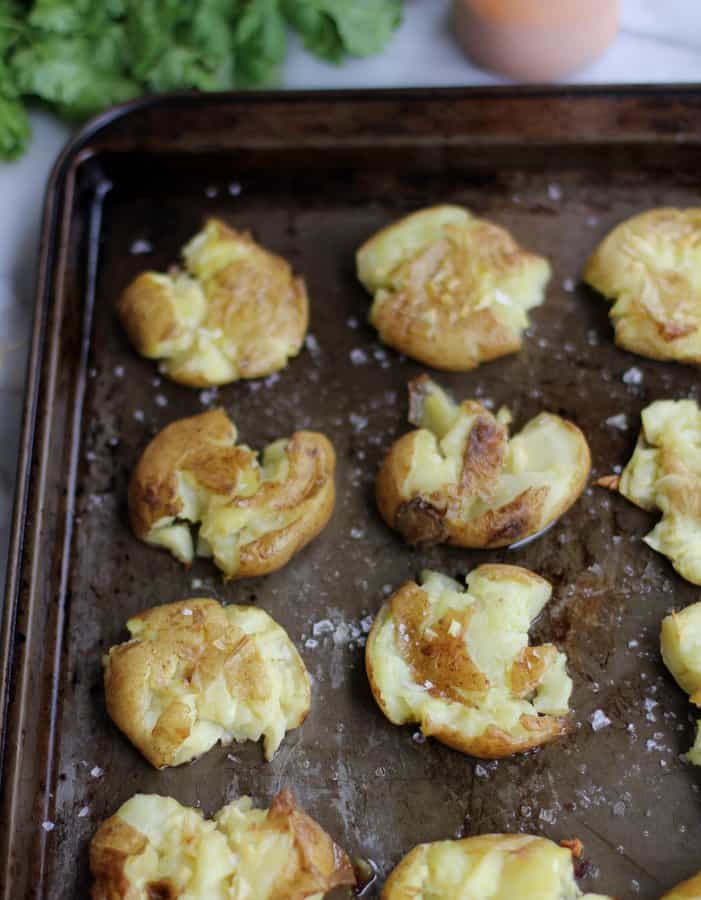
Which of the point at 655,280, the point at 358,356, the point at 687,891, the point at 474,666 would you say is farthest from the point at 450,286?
the point at 687,891

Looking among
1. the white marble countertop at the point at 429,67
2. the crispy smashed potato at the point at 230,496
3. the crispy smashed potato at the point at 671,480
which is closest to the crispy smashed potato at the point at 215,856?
the crispy smashed potato at the point at 230,496

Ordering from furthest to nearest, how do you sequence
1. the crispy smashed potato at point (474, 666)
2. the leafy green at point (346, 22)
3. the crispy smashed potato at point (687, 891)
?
the leafy green at point (346, 22), the crispy smashed potato at point (474, 666), the crispy smashed potato at point (687, 891)

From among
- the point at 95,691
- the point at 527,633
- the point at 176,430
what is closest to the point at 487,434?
the point at 527,633

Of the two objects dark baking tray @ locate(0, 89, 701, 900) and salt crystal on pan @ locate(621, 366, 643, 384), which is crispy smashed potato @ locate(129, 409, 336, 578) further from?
salt crystal on pan @ locate(621, 366, 643, 384)

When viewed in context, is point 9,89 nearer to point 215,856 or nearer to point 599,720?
point 215,856

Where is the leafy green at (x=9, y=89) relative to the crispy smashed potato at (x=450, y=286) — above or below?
above

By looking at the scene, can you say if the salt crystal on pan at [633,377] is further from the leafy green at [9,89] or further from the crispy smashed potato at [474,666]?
the leafy green at [9,89]
